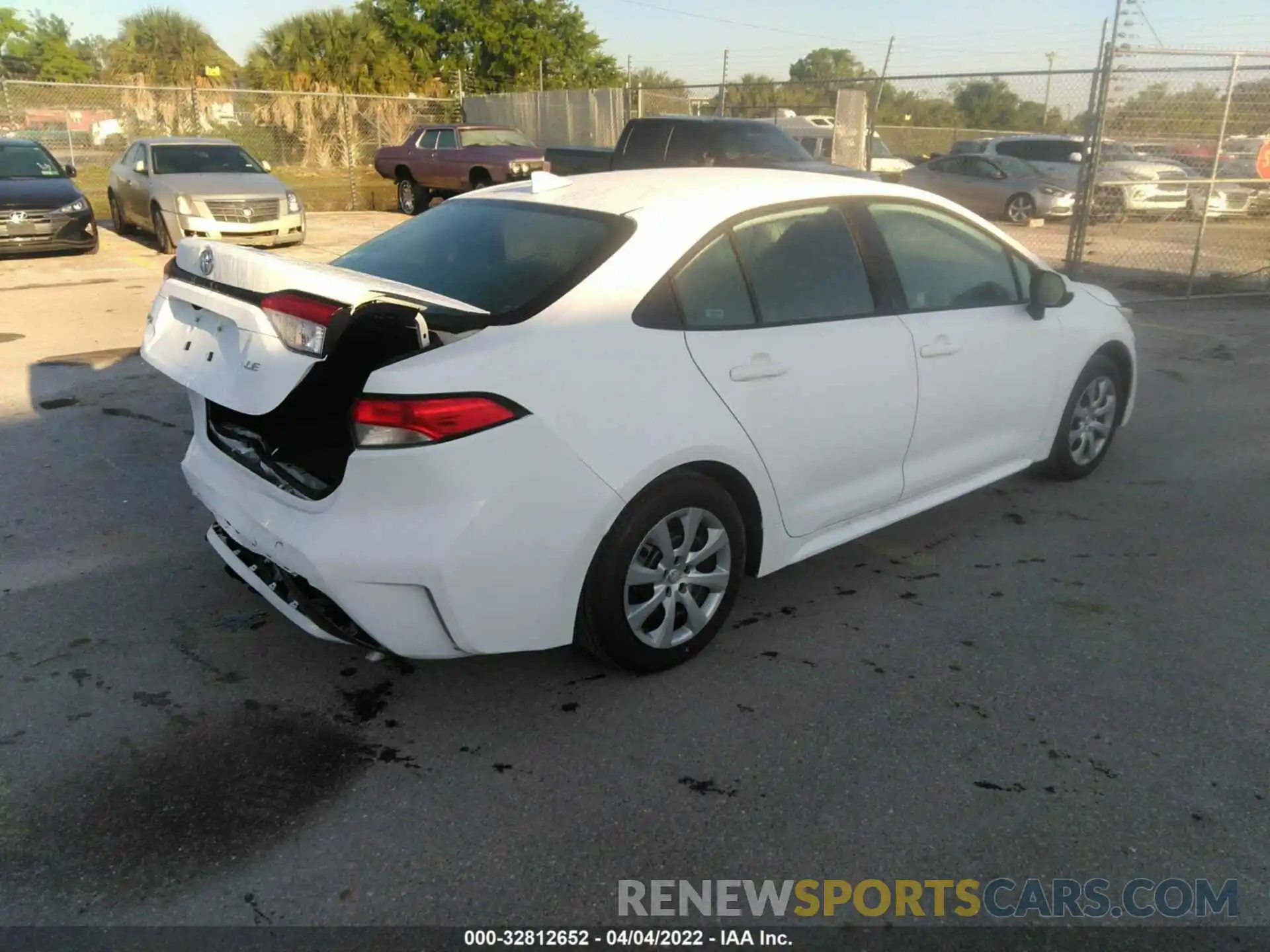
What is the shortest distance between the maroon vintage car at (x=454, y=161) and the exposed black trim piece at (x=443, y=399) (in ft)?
52.6

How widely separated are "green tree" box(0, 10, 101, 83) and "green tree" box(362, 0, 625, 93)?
41798 mm

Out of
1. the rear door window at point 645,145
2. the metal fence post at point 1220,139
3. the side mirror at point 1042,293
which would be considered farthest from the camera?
the rear door window at point 645,145

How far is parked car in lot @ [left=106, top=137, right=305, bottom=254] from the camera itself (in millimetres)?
12875

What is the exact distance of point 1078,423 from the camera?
16.7 ft

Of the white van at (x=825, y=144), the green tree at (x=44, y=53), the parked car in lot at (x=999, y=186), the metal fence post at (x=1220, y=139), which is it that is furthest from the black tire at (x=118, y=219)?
the green tree at (x=44, y=53)

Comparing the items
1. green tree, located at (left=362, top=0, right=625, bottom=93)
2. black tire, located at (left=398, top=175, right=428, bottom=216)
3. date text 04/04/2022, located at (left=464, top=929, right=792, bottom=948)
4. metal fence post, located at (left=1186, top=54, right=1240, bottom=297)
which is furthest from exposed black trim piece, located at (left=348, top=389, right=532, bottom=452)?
green tree, located at (left=362, top=0, right=625, bottom=93)

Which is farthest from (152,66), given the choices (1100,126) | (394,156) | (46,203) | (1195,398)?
(1195,398)

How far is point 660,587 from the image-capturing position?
3229mm

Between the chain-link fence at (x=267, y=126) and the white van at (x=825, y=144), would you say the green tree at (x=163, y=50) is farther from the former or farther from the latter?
the white van at (x=825, y=144)

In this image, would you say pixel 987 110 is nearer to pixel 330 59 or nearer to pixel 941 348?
pixel 330 59

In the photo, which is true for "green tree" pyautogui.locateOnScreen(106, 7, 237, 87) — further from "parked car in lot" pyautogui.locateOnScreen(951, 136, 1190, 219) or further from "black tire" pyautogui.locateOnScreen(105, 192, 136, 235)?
"parked car in lot" pyautogui.locateOnScreen(951, 136, 1190, 219)

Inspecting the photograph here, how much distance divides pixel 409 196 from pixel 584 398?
19101mm

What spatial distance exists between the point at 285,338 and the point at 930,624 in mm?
2543

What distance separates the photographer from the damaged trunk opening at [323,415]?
2768mm
